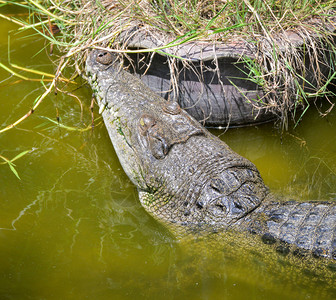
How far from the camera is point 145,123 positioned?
3539mm

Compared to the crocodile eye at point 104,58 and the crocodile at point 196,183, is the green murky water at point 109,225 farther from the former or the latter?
the crocodile eye at point 104,58

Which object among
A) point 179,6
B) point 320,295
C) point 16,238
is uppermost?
point 179,6

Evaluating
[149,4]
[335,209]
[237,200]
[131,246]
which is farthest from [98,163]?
[335,209]

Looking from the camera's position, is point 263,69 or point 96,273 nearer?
point 96,273

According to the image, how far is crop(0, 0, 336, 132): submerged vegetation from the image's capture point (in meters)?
3.73

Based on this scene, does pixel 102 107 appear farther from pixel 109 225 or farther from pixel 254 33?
pixel 254 33

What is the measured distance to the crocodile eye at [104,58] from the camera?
3.99m

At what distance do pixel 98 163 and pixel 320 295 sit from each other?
1.91 metres

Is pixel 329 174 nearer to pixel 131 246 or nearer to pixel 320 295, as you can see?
Result: pixel 320 295

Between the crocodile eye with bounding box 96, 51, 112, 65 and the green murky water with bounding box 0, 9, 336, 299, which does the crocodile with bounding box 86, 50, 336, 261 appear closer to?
the green murky water with bounding box 0, 9, 336, 299

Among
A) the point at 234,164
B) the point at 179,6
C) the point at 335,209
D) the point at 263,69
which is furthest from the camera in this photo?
the point at 179,6

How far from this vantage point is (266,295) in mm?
2775

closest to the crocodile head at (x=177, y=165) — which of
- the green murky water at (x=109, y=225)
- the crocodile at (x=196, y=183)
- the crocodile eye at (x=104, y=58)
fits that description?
the crocodile at (x=196, y=183)

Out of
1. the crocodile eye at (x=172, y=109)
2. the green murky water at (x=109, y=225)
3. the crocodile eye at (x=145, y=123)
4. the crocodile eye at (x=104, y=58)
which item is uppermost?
the crocodile eye at (x=104, y=58)
